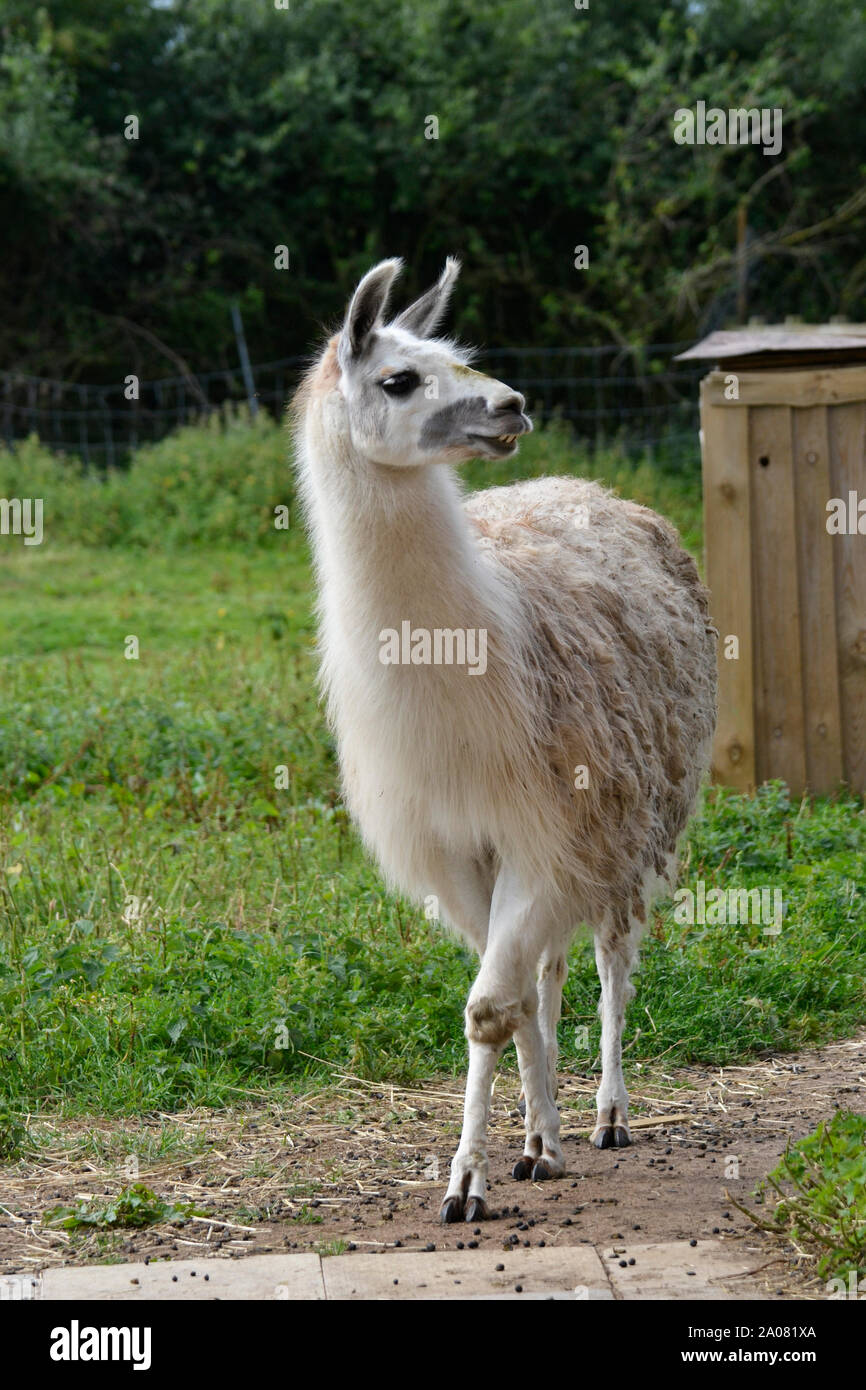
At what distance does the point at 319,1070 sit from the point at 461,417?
84.2 inches

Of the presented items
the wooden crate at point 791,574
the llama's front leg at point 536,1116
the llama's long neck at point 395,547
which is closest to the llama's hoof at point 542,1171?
the llama's front leg at point 536,1116

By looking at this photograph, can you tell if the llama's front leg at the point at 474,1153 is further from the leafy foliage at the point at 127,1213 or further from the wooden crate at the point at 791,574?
the wooden crate at the point at 791,574

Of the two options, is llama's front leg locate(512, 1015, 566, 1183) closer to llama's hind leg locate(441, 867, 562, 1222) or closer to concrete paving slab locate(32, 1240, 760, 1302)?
llama's hind leg locate(441, 867, 562, 1222)

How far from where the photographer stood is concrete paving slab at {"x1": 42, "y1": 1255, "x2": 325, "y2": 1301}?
10.5ft

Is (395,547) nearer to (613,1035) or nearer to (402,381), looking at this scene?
(402,381)

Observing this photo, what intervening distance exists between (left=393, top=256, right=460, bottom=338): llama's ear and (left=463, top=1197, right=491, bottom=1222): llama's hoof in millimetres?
2248

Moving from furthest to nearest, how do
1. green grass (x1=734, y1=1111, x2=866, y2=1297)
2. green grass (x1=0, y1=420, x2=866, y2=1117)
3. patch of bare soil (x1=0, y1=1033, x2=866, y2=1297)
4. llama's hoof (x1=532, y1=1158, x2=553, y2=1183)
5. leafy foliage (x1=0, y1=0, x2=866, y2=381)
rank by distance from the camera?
leafy foliage (x1=0, y1=0, x2=866, y2=381) → green grass (x1=0, y1=420, x2=866, y2=1117) → llama's hoof (x1=532, y1=1158, x2=553, y2=1183) → patch of bare soil (x1=0, y1=1033, x2=866, y2=1297) → green grass (x1=734, y1=1111, x2=866, y2=1297)

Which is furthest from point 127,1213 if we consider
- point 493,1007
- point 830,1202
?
point 830,1202

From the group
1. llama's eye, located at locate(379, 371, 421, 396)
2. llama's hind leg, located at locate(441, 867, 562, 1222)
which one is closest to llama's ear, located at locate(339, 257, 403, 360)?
llama's eye, located at locate(379, 371, 421, 396)

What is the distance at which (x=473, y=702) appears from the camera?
151 inches

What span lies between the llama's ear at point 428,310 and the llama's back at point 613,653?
618mm

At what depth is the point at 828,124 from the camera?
58.6 ft

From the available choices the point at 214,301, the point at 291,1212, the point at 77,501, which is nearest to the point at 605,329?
the point at 214,301

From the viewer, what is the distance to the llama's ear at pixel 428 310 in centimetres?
417
